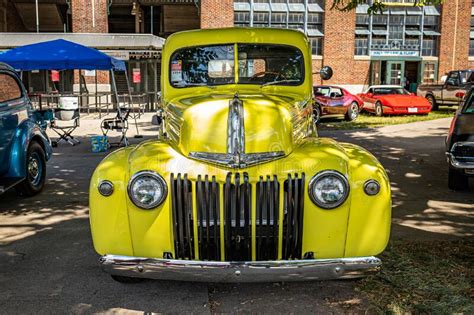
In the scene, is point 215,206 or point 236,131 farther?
point 236,131

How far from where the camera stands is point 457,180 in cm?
775

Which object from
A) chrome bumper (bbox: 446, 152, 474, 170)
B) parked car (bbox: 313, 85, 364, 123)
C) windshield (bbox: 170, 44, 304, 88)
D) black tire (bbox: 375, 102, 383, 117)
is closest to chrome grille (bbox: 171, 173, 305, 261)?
windshield (bbox: 170, 44, 304, 88)

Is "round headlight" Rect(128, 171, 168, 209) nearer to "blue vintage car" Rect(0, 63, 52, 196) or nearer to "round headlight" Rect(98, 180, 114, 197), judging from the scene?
"round headlight" Rect(98, 180, 114, 197)

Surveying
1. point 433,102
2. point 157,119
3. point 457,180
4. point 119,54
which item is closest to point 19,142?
point 157,119

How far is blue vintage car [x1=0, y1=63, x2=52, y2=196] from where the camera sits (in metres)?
6.87

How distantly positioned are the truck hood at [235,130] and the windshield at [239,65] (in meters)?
1.04

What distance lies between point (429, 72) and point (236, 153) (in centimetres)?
2944

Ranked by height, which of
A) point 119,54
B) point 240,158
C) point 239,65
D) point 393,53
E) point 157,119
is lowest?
point 240,158

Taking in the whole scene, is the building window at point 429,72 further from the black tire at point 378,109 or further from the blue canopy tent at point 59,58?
the blue canopy tent at point 59,58

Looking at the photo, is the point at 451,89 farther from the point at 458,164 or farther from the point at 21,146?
the point at 21,146

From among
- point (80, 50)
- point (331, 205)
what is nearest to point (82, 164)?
point (80, 50)

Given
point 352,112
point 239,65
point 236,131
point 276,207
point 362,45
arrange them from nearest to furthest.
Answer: point 276,207 → point 236,131 → point 239,65 → point 352,112 → point 362,45

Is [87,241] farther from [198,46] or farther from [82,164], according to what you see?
[82,164]

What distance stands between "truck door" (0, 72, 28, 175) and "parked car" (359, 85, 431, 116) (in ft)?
51.0
